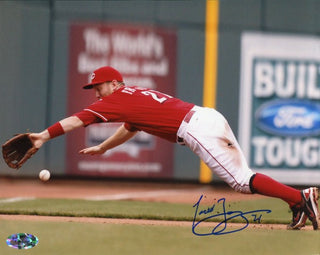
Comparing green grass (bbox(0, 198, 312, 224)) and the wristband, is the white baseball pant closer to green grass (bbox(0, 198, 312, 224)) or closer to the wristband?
the wristband

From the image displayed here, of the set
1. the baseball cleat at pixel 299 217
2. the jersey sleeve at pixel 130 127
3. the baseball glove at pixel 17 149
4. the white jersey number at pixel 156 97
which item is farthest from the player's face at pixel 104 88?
the baseball cleat at pixel 299 217

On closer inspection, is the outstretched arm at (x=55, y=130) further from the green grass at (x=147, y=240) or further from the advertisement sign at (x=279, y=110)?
the advertisement sign at (x=279, y=110)

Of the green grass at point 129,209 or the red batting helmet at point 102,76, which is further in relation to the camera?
the green grass at point 129,209

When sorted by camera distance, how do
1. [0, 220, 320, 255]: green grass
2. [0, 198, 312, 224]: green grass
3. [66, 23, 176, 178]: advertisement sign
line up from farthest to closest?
[66, 23, 176, 178]: advertisement sign, [0, 198, 312, 224]: green grass, [0, 220, 320, 255]: green grass

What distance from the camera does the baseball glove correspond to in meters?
3.89

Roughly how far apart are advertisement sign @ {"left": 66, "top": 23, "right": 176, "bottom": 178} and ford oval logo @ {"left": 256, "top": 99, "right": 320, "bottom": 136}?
1.70 m

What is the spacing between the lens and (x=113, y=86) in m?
4.14

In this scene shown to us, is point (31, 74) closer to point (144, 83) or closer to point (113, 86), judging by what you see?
point (144, 83)

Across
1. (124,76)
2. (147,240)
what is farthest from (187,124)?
(124,76)

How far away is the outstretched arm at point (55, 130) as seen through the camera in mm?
3773

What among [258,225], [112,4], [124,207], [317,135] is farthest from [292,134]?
[258,225]

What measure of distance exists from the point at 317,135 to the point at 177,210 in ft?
15.0

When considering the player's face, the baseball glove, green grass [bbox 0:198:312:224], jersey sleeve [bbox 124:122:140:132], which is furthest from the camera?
green grass [bbox 0:198:312:224]

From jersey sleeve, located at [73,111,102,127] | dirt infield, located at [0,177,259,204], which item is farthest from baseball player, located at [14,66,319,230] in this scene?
dirt infield, located at [0,177,259,204]
